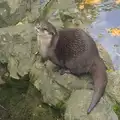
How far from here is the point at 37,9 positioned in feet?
16.6

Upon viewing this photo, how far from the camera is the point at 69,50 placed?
3676 millimetres

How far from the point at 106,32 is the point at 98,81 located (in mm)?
1514

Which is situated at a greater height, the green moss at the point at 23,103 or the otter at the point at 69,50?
the otter at the point at 69,50

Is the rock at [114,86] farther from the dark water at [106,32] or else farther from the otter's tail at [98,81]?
the dark water at [106,32]

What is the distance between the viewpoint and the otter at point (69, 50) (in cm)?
358

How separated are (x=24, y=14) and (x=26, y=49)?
925 mm

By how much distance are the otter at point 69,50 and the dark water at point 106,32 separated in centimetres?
76

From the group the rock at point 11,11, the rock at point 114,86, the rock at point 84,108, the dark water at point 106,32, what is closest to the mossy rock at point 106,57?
the dark water at point 106,32

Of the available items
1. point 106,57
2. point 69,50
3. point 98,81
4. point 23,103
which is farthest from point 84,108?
point 106,57

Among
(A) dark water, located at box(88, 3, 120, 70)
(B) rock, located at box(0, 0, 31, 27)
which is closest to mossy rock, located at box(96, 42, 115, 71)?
(A) dark water, located at box(88, 3, 120, 70)

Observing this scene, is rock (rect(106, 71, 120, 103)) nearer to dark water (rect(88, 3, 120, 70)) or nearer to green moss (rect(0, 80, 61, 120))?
green moss (rect(0, 80, 61, 120))

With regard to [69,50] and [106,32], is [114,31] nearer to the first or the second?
[106,32]

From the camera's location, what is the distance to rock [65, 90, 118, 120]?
321cm

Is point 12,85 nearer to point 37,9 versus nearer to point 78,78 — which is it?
point 78,78
